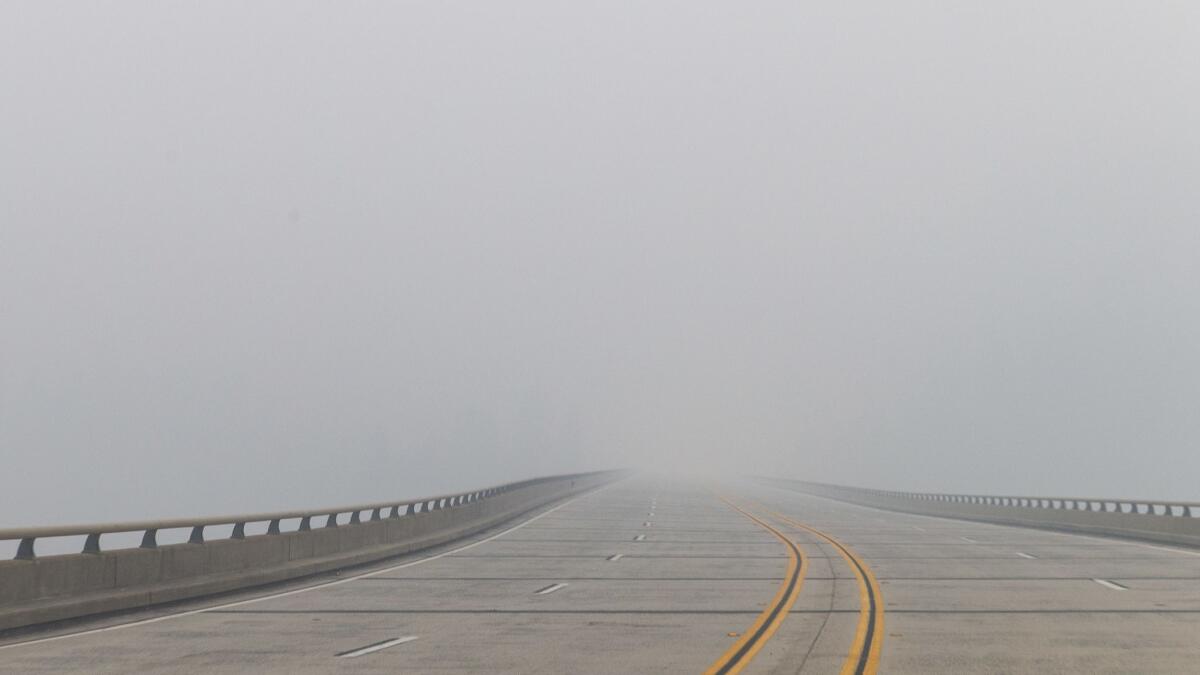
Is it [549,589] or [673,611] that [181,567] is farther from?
[673,611]

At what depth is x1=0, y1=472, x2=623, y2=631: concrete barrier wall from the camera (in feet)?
48.8

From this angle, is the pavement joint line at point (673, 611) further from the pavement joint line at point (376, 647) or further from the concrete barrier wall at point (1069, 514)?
the concrete barrier wall at point (1069, 514)

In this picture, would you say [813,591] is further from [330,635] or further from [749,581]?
[330,635]

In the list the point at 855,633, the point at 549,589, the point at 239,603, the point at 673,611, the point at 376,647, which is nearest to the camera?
the point at 376,647

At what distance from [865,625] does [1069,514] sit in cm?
3282

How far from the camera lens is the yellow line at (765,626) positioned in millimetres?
11961

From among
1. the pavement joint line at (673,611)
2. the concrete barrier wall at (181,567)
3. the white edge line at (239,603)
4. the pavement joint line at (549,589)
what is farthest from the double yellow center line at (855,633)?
the concrete barrier wall at (181,567)

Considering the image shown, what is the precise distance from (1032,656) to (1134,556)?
17.3 meters

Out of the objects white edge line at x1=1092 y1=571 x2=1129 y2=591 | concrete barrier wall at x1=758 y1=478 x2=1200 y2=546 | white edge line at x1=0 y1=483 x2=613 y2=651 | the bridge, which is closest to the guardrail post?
the bridge

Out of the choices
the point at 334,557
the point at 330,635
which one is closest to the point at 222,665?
the point at 330,635

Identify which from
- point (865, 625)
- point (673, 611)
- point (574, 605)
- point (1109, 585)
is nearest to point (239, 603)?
point (574, 605)

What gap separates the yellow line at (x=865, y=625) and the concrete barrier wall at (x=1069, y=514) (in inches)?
488

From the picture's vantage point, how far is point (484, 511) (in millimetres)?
41562

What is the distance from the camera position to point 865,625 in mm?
14945
